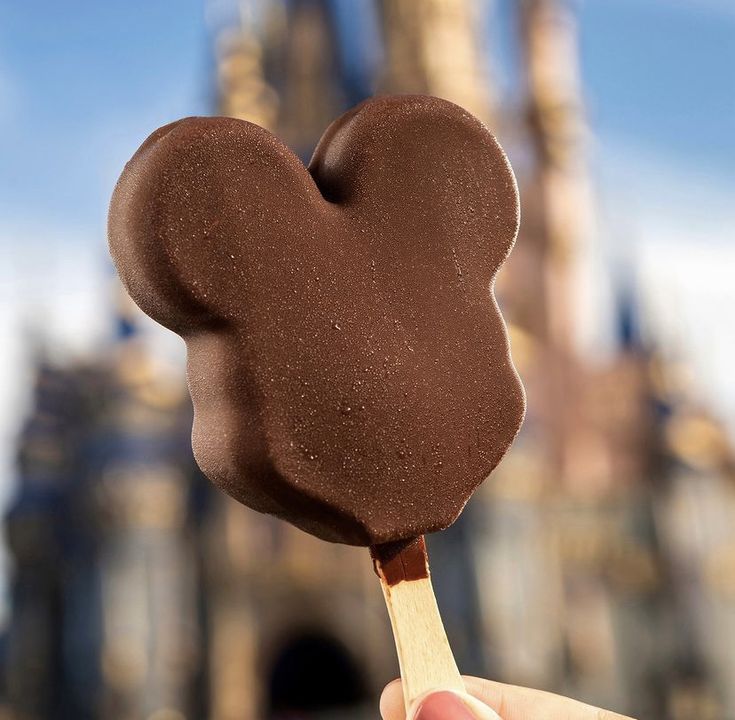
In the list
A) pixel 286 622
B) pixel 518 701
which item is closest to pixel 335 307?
pixel 518 701

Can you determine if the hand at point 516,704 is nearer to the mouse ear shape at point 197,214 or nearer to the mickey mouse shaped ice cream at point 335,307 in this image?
the mickey mouse shaped ice cream at point 335,307

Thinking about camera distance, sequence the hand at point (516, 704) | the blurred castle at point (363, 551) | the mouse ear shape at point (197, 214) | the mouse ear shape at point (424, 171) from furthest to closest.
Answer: the blurred castle at point (363, 551), the hand at point (516, 704), the mouse ear shape at point (424, 171), the mouse ear shape at point (197, 214)

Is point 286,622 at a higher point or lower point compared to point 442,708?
lower

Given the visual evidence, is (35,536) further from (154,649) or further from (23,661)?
(154,649)

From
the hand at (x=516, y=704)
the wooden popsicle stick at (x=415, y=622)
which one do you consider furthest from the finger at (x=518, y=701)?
the wooden popsicle stick at (x=415, y=622)

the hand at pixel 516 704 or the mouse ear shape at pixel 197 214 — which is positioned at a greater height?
the mouse ear shape at pixel 197 214

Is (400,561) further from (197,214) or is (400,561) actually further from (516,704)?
(197,214)

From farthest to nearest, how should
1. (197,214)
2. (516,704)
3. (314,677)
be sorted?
(314,677) → (516,704) → (197,214)

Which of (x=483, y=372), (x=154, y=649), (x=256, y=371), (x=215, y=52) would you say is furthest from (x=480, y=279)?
(x=215, y=52)
